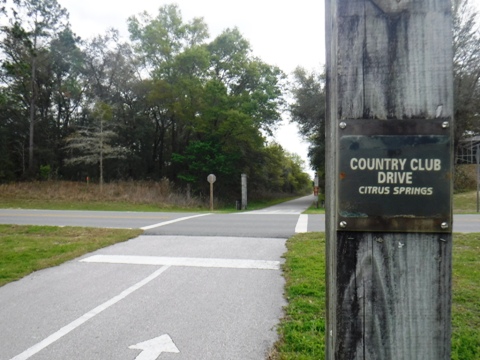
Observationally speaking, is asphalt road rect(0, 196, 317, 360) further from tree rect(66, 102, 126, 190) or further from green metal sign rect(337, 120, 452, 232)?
tree rect(66, 102, 126, 190)

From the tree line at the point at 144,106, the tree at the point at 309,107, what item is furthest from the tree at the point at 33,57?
the tree at the point at 309,107

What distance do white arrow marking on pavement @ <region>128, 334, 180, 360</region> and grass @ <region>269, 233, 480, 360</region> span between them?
0.92 meters

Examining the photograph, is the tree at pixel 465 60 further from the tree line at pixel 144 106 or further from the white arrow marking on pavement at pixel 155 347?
the white arrow marking on pavement at pixel 155 347

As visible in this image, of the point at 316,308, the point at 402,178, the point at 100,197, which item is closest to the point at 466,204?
the point at 316,308

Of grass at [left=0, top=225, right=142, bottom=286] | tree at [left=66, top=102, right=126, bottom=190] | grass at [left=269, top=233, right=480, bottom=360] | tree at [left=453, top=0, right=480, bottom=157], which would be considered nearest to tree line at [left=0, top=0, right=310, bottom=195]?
tree at [left=66, top=102, right=126, bottom=190]

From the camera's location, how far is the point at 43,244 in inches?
345

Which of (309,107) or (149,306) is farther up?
(309,107)

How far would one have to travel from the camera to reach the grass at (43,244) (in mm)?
6591

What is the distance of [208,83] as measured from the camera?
111ft

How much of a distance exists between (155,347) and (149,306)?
1.14 metres

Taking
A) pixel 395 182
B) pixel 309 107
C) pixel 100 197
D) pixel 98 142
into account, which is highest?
pixel 309 107

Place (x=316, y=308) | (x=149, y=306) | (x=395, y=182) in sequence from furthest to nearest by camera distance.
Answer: (x=149, y=306), (x=316, y=308), (x=395, y=182)

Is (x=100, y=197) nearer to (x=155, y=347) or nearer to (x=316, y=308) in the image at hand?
(x=316, y=308)

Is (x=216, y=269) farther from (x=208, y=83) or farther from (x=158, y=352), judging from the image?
(x=208, y=83)
